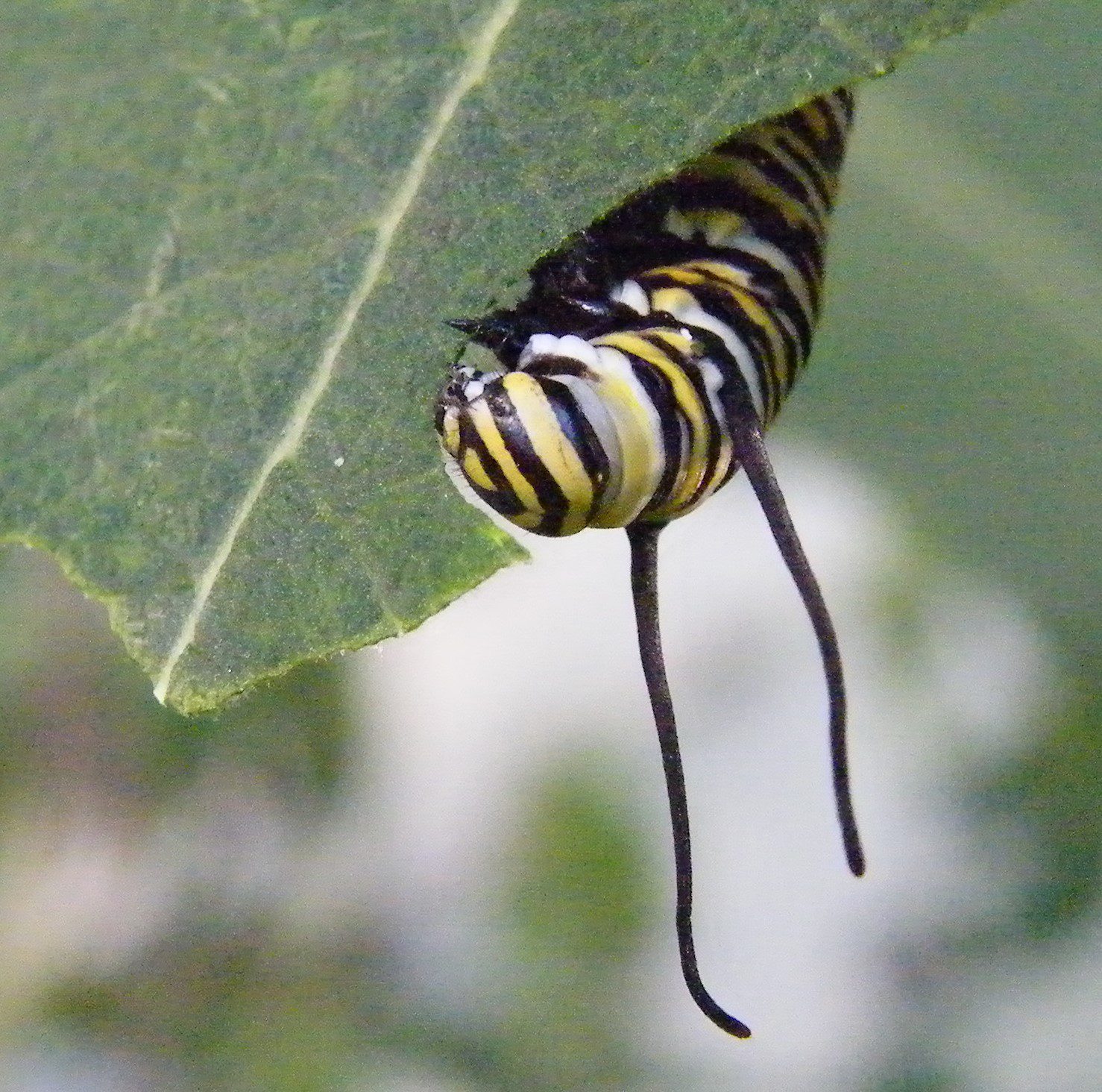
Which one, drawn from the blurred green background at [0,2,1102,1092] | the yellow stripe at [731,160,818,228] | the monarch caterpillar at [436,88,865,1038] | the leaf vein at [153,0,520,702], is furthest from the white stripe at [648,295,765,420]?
the blurred green background at [0,2,1102,1092]

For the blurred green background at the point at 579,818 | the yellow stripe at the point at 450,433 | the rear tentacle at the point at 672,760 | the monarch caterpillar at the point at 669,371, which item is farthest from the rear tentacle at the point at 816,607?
the blurred green background at the point at 579,818

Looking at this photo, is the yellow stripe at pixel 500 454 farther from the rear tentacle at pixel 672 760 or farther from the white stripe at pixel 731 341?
the white stripe at pixel 731 341

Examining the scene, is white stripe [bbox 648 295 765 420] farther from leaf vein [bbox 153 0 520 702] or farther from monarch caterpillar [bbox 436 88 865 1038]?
leaf vein [bbox 153 0 520 702]

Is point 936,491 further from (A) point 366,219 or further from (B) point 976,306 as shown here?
(A) point 366,219

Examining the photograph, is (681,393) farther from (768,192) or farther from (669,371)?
(768,192)

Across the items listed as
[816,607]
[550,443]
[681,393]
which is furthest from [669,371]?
[816,607]

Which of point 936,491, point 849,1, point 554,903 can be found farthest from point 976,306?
point 849,1
